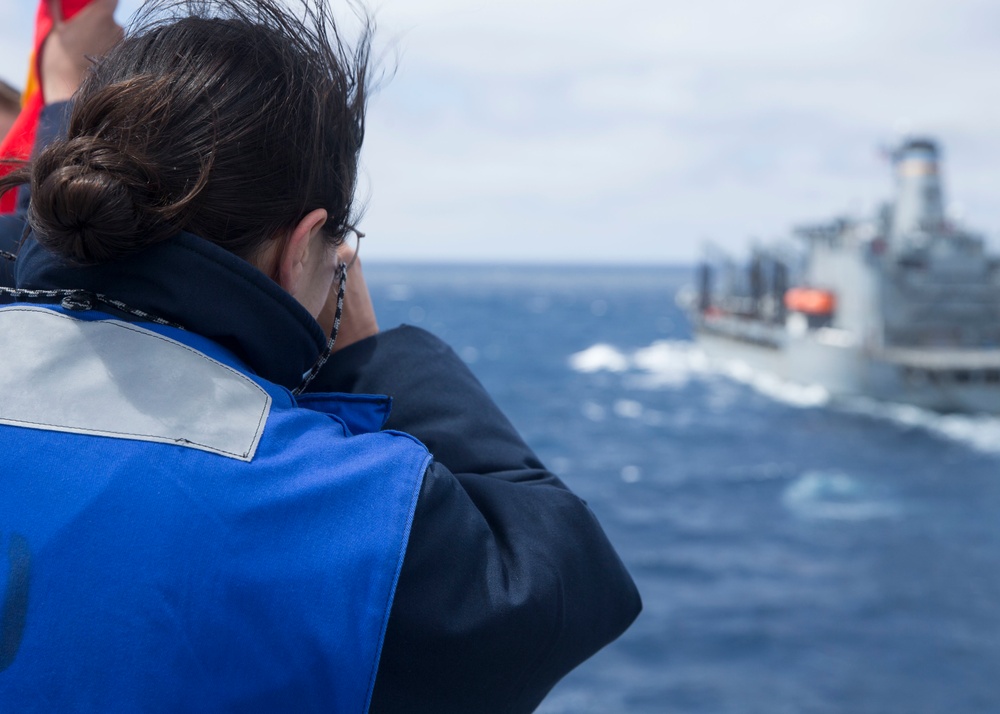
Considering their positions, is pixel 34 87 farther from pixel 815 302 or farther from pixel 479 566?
pixel 815 302

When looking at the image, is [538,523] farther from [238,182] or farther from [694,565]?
[694,565]

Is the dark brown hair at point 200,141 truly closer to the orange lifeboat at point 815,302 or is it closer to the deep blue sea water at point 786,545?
the deep blue sea water at point 786,545

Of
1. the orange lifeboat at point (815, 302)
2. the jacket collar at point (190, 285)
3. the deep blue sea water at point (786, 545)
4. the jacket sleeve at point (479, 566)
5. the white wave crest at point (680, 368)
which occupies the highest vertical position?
the jacket collar at point (190, 285)

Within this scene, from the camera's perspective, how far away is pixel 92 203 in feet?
2.49

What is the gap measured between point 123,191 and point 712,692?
42.6ft

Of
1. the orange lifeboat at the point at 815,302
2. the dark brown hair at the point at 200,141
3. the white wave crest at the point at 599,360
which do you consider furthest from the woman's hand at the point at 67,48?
the white wave crest at the point at 599,360

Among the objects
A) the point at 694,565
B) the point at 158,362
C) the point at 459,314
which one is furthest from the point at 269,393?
the point at 459,314

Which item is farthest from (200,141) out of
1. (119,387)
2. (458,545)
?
(458,545)

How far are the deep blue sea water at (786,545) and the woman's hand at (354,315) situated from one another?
12.0 m

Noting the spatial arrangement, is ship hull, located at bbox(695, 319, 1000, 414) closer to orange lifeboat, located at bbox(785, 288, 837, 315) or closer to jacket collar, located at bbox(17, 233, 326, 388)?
orange lifeboat, located at bbox(785, 288, 837, 315)

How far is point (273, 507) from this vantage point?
74 centimetres

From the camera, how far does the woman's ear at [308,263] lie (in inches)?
35.1

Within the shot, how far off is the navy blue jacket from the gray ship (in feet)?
82.9

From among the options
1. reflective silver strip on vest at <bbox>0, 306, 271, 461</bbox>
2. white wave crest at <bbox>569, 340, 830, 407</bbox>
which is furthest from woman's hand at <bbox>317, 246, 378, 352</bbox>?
white wave crest at <bbox>569, 340, 830, 407</bbox>
